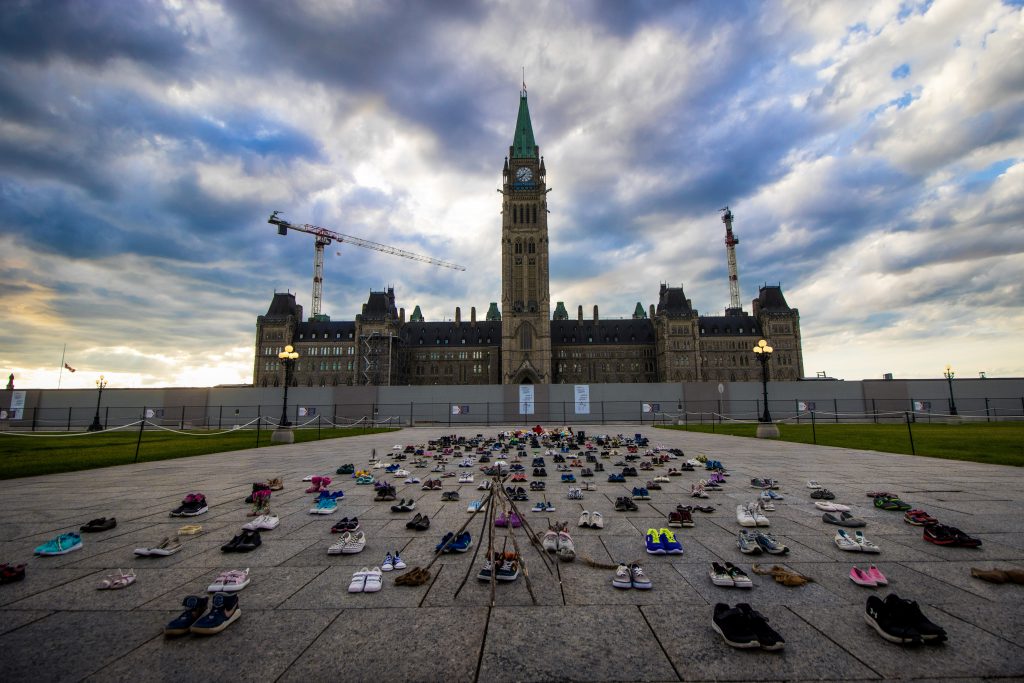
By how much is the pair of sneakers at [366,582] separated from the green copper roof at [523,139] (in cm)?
11119

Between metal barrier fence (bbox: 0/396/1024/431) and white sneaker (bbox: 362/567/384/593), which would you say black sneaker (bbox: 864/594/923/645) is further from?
metal barrier fence (bbox: 0/396/1024/431)

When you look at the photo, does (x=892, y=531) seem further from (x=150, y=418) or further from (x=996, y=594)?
(x=150, y=418)

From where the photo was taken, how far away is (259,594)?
468 cm

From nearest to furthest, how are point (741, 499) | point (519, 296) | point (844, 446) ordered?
point (741, 499) < point (844, 446) < point (519, 296)

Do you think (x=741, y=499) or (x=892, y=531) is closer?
(x=892, y=531)

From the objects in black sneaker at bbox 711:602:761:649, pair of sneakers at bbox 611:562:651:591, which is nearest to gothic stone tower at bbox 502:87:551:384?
pair of sneakers at bbox 611:562:651:591

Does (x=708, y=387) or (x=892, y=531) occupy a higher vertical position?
(x=708, y=387)

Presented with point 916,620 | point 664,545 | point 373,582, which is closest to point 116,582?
point 373,582

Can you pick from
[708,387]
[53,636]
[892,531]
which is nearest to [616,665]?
[53,636]

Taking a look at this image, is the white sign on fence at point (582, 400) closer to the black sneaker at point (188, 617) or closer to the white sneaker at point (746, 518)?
the white sneaker at point (746, 518)

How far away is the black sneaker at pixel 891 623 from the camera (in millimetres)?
3480

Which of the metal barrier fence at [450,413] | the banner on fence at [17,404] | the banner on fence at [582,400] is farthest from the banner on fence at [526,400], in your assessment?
the banner on fence at [17,404]

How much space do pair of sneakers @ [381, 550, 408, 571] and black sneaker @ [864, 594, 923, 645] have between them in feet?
14.5

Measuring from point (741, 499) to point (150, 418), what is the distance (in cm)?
5060
